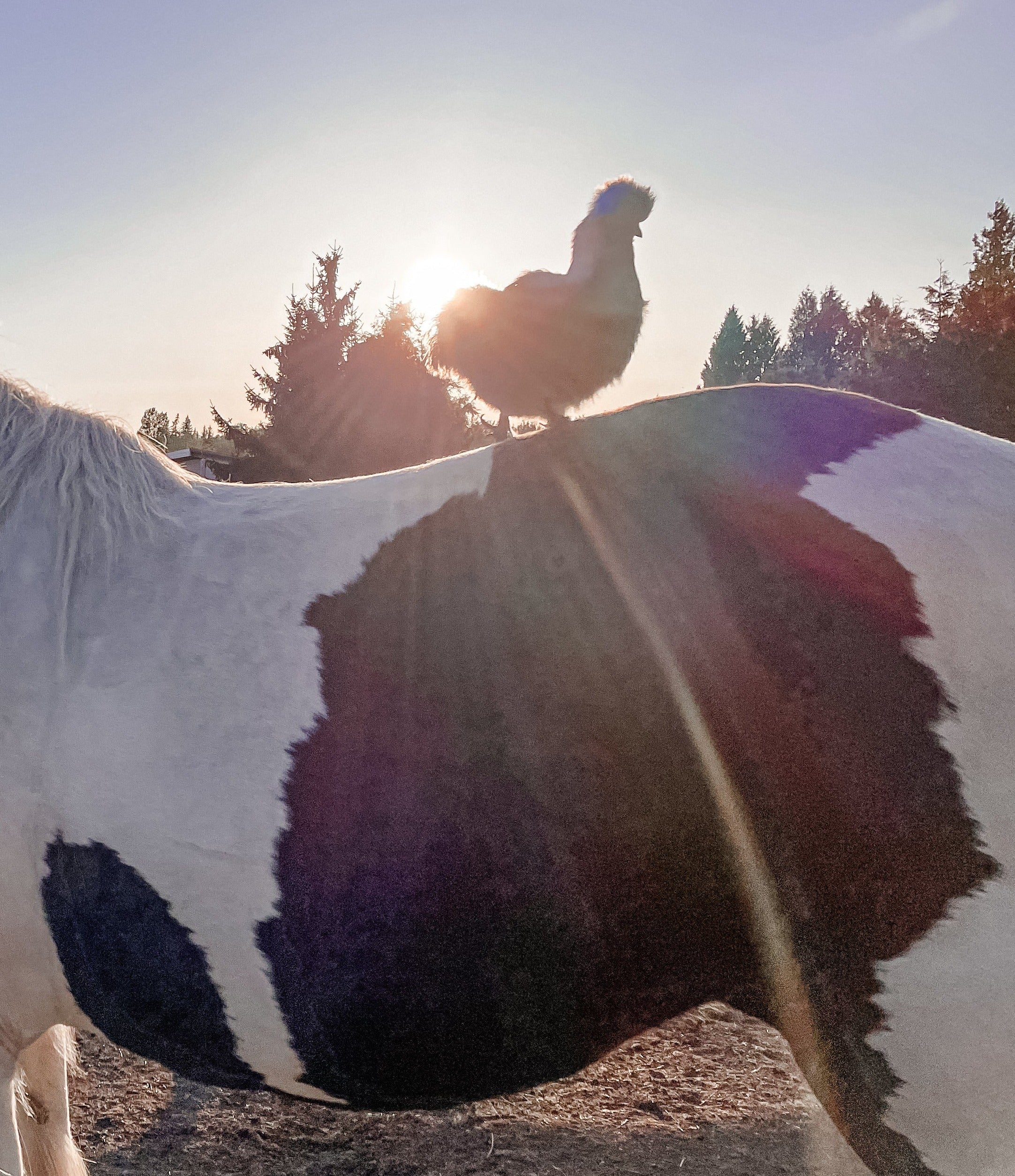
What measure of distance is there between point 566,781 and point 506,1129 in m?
2.30

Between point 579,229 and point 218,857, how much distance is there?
79.1 inches

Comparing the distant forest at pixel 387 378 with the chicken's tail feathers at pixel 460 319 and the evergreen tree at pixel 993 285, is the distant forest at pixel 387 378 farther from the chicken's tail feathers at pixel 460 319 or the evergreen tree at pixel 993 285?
Answer: the chicken's tail feathers at pixel 460 319

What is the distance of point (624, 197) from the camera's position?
2150mm

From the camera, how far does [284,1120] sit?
107 inches

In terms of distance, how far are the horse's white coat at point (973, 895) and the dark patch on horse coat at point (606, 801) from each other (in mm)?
31

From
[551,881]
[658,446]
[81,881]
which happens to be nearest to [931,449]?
[658,446]

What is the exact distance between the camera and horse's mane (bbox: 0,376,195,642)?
55.7 inches

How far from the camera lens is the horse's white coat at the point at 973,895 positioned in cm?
108

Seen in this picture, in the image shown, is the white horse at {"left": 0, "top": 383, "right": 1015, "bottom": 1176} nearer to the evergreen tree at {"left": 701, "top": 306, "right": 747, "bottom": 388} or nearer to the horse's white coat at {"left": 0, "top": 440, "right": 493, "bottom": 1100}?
the horse's white coat at {"left": 0, "top": 440, "right": 493, "bottom": 1100}

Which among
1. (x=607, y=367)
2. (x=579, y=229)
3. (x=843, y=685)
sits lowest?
(x=843, y=685)

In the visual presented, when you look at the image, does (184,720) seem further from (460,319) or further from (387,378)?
(387,378)

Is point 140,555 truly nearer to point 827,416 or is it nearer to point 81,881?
point 81,881

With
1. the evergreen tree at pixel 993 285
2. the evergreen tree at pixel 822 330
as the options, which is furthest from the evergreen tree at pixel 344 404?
the evergreen tree at pixel 822 330

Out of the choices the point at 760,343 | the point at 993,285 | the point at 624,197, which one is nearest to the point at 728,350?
the point at 760,343
